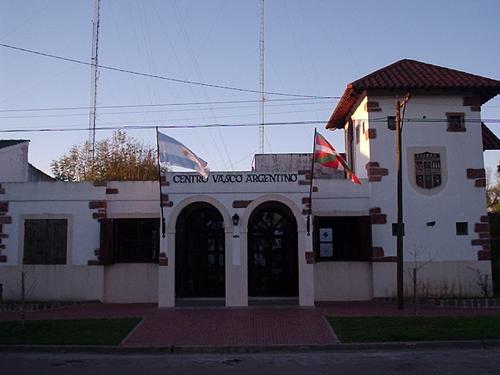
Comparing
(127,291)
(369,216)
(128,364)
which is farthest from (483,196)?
(128,364)

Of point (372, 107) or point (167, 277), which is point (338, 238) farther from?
point (167, 277)

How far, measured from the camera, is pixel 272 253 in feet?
69.1

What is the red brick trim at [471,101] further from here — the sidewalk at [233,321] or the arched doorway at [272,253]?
the arched doorway at [272,253]

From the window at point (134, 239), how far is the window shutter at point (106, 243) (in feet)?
0.19

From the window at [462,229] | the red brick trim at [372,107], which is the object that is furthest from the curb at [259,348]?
the red brick trim at [372,107]

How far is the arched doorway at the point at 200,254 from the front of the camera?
20.8 meters

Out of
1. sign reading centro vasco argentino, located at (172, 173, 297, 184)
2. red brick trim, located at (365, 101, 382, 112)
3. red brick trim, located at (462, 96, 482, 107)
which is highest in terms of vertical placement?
red brick trim, located at (462, 96, 482, 107)

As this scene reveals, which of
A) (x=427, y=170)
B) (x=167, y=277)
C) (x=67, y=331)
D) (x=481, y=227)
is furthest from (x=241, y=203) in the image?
(x=481, y=227)

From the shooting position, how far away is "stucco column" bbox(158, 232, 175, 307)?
1917 centimetres

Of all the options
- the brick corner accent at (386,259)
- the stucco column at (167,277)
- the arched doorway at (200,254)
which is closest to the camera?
the stucco column at (167,277)

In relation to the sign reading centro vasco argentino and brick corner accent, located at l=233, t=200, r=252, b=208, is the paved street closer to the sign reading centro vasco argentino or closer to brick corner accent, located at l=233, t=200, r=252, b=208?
brick corner accent, located at l=233, t=200, r=252, b=208

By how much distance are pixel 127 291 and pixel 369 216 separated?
9.05 metres

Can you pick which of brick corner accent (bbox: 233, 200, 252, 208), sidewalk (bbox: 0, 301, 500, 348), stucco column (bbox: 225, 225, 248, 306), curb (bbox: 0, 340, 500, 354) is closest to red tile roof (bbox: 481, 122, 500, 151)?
sidewalk (bbox: 0, 301, 500, 348)

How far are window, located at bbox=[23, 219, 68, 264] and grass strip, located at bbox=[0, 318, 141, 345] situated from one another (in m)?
5.02
